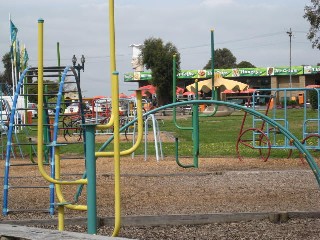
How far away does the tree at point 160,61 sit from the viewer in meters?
65.5

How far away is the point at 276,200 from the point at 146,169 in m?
5.27

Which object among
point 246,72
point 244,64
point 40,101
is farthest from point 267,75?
point 40,101

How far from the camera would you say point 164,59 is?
6625 centimetres

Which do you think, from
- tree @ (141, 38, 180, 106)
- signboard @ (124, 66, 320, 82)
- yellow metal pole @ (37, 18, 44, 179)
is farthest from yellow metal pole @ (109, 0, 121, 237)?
signboard @ (124, 66, 320, 82)

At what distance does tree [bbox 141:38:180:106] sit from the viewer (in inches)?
2579

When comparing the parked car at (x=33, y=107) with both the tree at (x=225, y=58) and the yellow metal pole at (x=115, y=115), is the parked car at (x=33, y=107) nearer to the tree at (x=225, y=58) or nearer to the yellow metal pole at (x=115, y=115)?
the yellow metal pole at (x=115, y=115)

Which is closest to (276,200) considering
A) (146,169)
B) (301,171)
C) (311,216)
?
(311,216)

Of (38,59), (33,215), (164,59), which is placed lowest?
(33,215)

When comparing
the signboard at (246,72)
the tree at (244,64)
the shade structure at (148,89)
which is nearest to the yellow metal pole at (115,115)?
the shade structure at (148,89)

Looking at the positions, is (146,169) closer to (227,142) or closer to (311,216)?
(311,216)

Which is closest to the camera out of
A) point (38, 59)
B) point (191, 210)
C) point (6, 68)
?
point (38, 59)

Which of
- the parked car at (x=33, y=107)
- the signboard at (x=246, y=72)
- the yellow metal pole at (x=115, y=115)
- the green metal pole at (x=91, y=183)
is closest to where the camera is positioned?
the yellow metal pole at (x=115, y=115)

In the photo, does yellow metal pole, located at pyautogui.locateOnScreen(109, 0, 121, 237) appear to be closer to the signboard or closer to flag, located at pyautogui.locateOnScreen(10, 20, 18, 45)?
flag, located at pyautogui.locateOnScreen(10, 20, 18, 45)

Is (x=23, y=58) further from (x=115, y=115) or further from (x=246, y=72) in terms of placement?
(x=246, y=72)
